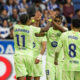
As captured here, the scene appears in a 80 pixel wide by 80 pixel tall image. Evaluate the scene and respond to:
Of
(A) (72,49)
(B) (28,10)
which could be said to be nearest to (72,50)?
(A) (72,49)

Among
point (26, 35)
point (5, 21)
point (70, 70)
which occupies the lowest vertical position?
point (70, 70)

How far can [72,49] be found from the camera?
948 cm

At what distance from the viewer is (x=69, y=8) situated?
63.3 ft

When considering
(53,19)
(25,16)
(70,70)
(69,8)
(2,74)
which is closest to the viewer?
(70,70)

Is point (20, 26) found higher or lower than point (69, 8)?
lower

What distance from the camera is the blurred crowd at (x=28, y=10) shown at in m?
17.7

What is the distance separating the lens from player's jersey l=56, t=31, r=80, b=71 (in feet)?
31.1

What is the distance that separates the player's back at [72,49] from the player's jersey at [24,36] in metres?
1.74

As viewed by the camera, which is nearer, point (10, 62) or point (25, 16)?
point (25, 16)

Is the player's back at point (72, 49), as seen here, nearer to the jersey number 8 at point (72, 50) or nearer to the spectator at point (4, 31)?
the jersey number 8 at point (72, 50)

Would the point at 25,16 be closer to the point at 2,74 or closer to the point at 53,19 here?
the point at 53,19

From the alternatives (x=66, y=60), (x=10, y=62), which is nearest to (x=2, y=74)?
(x=10, y=62)

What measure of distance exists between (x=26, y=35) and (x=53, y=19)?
1161 mm

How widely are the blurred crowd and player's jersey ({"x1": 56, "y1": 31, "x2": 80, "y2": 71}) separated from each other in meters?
7.79
